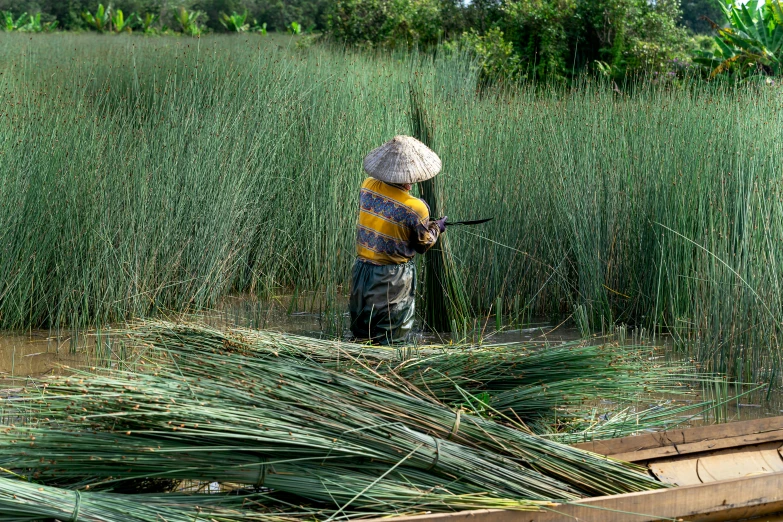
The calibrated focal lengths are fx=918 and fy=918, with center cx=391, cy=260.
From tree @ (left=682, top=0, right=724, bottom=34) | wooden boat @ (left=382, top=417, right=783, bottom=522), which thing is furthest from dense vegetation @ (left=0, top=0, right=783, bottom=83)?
tree @ (left=682, top=0, right=724, bottom=34)

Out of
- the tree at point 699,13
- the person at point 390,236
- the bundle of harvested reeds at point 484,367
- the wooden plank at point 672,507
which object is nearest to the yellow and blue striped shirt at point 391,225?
the person at point 390,236

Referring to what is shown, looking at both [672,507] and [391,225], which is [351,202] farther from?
[672,507]

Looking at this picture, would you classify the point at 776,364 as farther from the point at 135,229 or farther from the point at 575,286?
the point at 135,229

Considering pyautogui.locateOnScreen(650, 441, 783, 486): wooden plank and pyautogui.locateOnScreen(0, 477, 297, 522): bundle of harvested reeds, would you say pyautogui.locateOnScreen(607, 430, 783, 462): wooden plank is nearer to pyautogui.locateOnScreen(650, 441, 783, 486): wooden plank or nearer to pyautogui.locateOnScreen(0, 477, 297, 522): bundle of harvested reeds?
pyautogui.locateOnScreen(650, 441, 783, 486): wooden plank

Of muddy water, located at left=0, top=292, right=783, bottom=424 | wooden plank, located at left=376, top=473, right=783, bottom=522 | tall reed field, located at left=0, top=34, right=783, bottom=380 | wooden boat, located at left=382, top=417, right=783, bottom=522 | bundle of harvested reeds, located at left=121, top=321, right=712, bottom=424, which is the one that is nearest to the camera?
wooden plank, located at left=376, top=473, right=783, bottom=522

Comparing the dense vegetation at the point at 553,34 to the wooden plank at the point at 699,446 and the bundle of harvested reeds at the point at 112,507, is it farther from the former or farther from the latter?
the bundle of harvested reeds at the point at 112,507

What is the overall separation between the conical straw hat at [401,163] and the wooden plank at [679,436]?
176cm

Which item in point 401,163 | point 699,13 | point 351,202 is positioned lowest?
point 351,202

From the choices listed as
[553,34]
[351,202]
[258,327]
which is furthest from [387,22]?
[258,327]

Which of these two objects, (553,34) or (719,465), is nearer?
(719,465)

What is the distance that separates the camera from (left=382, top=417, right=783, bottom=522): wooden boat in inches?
125

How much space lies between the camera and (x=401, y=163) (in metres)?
4.79

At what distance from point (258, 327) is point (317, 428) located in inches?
106

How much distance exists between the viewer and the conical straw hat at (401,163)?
4770 mm
